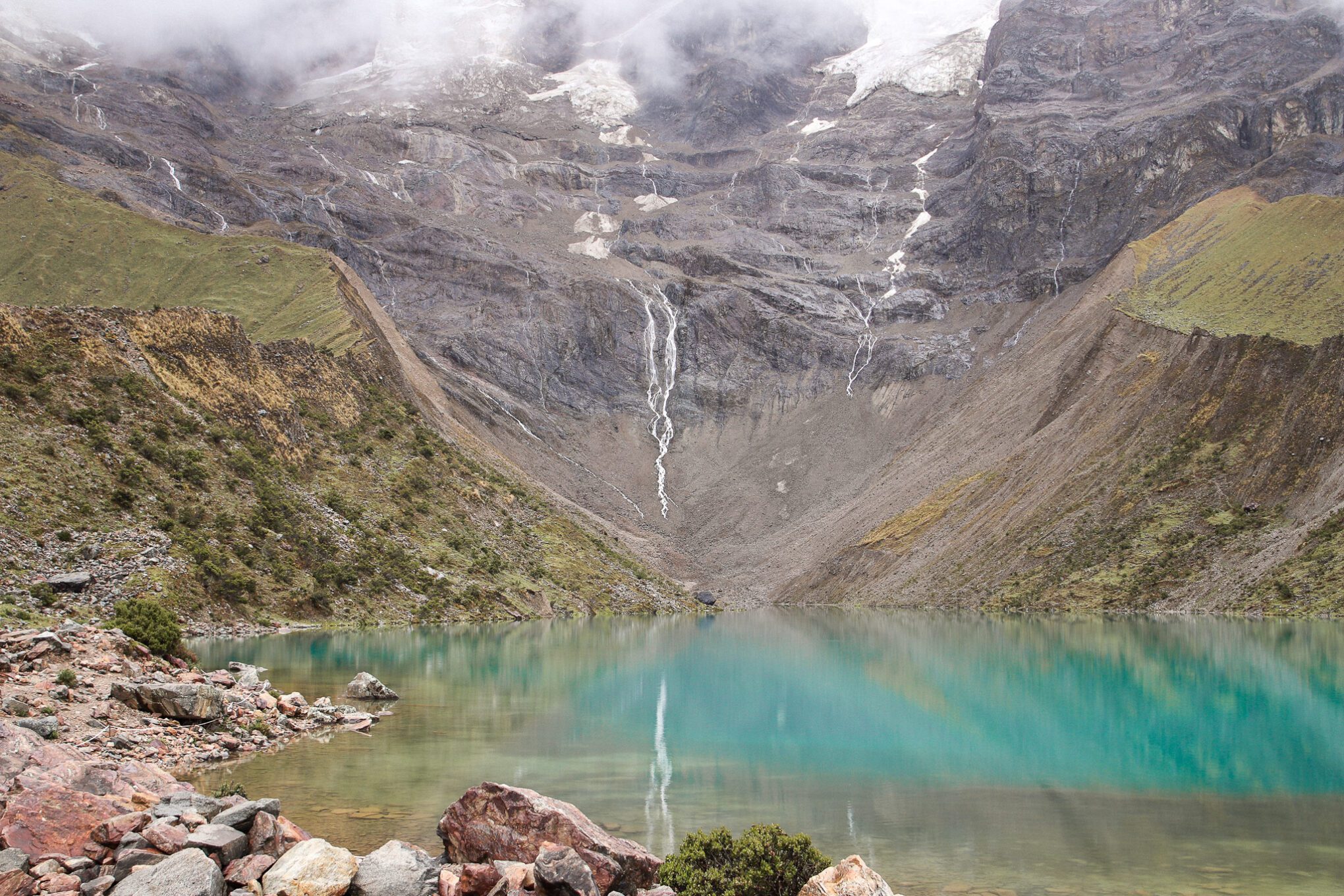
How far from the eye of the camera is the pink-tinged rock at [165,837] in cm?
1265

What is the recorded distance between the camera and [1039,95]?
195000 mm

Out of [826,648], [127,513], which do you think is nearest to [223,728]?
[127,513]

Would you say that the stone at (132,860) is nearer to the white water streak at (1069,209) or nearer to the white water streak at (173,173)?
the white water streak at (173,173)

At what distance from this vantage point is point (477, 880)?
12.7 meters

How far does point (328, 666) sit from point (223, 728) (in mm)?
15138

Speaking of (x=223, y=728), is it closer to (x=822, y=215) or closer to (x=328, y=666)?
(x=328, y=666)

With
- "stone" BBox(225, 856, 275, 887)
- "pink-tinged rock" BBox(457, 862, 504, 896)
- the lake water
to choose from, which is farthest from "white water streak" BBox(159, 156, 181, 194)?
"pink-tinged rock" BBox(457, 862, 504, 896)

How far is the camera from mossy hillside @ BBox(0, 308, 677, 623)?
47.5 meters

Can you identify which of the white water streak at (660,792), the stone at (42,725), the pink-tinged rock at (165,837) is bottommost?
the white water streak at (660,792)

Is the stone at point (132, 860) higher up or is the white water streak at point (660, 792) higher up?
the stone at point (132, 860)

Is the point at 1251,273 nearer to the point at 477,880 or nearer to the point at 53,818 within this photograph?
the point at 477,880

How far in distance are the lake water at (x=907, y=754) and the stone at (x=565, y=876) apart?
155 inches

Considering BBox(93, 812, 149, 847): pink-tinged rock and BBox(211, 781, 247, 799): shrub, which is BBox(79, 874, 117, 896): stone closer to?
BBox(93, 812, 149, 847): pink-tinged rock

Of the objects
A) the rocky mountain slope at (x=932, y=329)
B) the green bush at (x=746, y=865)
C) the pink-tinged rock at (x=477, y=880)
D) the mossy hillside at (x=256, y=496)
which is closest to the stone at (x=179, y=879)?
the pink-tinged rock at (x=477, y=880)
